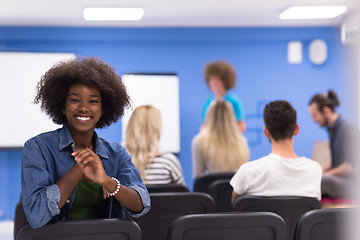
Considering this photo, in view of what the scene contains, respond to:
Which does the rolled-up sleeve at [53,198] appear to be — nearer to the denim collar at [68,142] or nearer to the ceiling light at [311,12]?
the denim collar at [68,142]

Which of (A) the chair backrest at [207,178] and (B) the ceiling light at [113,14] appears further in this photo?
(B) the ceiling light at [113,14]

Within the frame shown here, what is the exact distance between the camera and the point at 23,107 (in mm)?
6074

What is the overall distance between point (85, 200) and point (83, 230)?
0.97ft

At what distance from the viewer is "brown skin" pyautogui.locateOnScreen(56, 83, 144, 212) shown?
145 centimetres

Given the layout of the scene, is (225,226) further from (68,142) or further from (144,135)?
(144,135)

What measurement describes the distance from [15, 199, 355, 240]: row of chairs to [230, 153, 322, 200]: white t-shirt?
0.77 m

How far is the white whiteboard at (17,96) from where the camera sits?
6016mm

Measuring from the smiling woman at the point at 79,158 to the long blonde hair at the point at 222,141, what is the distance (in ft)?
6.01

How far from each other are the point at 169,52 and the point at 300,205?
469 centimetres

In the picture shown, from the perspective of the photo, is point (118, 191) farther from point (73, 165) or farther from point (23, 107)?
point (23, 107)

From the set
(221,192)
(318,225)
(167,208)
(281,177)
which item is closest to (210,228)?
(318,225)

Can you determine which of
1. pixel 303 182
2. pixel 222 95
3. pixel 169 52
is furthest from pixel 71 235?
pixel 169 52

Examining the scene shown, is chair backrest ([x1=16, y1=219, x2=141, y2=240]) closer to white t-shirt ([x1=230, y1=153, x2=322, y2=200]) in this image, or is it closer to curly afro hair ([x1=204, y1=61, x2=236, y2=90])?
white t-shirt ([x1=230, y1=153, x2=322, y2=200])

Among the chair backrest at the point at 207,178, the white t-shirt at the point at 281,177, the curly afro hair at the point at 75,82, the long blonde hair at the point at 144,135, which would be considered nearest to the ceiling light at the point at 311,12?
the long blonde hair at the point at 144,135
